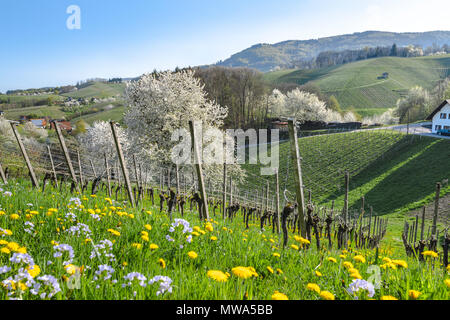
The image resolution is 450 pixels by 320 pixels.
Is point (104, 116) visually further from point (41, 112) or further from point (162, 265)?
point (162, 265)

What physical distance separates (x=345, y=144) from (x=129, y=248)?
53.9m

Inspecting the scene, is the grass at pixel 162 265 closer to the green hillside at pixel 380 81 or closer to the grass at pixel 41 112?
the grass at pixel 41 112

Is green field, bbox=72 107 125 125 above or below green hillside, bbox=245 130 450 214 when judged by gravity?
above

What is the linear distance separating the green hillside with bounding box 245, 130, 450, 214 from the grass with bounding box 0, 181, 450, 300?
27112mm

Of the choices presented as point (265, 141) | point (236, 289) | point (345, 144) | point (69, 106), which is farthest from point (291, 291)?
point (69, 106)

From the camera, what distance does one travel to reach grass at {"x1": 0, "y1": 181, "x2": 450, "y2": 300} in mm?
2330

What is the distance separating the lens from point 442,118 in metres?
55.3

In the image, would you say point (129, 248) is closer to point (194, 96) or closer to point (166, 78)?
point (194, 96)

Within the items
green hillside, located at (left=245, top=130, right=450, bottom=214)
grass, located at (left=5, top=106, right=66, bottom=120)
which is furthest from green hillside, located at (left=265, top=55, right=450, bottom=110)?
grass, located at (left=5, top=106, right=66, bottom=120)

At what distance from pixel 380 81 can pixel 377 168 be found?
500 feet

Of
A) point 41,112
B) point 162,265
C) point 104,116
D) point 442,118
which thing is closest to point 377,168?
point 442,118

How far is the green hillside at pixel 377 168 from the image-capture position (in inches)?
1329

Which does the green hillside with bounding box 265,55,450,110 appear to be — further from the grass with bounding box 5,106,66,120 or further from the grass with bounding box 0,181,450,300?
the grass with bounding box 0,181,450,300
